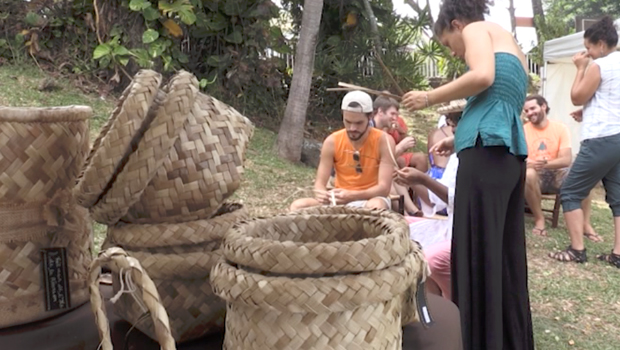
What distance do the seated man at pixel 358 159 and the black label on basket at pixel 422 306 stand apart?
2395 millimetres

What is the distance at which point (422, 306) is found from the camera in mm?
995

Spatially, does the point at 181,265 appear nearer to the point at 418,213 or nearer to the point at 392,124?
the point at 418,213

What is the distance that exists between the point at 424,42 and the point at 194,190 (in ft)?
29.2

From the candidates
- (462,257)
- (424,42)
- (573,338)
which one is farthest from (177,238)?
(424,42)

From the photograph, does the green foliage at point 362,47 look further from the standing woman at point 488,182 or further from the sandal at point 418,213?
the standing woman at point 488,182

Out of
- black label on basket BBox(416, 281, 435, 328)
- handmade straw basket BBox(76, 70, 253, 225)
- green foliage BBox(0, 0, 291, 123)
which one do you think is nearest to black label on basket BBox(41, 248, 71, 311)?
handmade straw basket BBox(76, 70, 253, 225)

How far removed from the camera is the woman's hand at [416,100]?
2.14 metres

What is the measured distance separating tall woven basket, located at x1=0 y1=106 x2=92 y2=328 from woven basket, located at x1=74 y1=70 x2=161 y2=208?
14 cm

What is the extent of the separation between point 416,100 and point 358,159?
1.60 meters

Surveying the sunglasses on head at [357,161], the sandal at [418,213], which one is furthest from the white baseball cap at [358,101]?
the sandal at [418,213]

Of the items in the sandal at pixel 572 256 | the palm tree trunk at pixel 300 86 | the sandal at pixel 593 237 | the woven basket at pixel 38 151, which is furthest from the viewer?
the palm tree trunk at pixel 300 86

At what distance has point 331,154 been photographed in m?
3.82

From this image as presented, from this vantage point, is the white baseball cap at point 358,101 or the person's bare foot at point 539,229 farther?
the person's bare foot at point 539,229

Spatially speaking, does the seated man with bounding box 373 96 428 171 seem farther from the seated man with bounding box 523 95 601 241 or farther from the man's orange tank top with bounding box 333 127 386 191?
the man's orange tank top with bounding box 333 127 386 191
